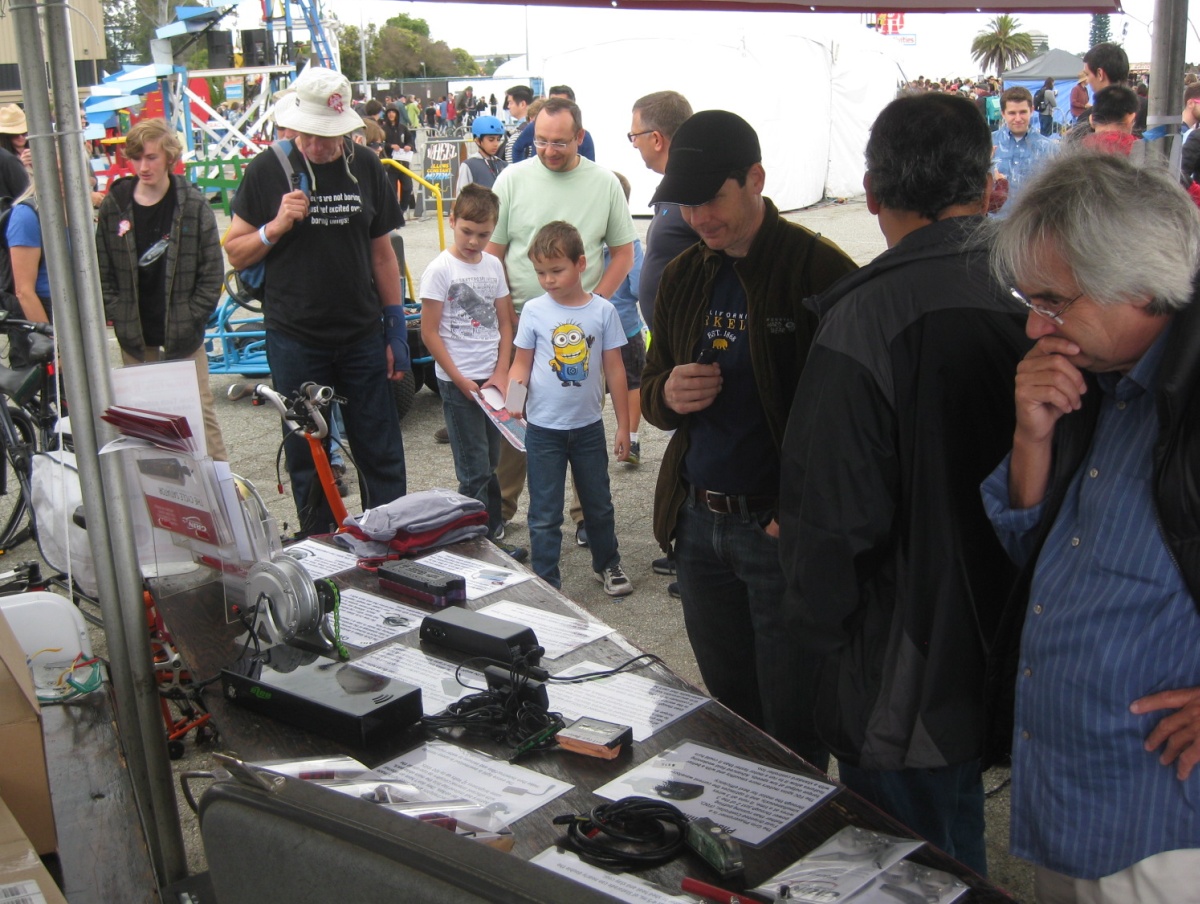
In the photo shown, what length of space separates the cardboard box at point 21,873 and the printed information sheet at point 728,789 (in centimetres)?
80

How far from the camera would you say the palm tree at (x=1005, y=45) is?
59.7m

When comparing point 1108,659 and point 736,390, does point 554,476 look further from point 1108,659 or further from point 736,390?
point 1108,659

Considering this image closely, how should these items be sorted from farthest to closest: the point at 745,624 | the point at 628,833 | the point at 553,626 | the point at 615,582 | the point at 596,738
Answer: the point at 615,582, the point at 745,624, the point at 553,626, the point at 596,738, the point at 628,833

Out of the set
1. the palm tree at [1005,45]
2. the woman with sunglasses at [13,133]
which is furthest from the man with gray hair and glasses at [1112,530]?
the palm tree at [1005,45]

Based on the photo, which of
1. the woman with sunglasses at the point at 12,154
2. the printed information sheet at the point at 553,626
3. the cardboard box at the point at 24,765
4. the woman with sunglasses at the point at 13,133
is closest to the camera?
the cardboard box at the point at 24,765

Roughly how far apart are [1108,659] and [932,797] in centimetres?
58

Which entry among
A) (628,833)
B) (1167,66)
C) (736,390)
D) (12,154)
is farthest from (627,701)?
(12,154)

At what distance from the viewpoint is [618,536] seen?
202 inches

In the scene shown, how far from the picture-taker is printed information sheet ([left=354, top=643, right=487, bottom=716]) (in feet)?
6.89

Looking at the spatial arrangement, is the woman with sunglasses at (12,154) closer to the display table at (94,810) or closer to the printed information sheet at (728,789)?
the display table at (94,810)

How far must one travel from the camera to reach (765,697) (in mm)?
2445

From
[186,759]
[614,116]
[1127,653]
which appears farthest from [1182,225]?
[614,116]

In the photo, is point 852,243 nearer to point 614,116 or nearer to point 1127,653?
point 614,116

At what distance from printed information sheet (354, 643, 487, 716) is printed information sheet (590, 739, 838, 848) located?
0.45m
